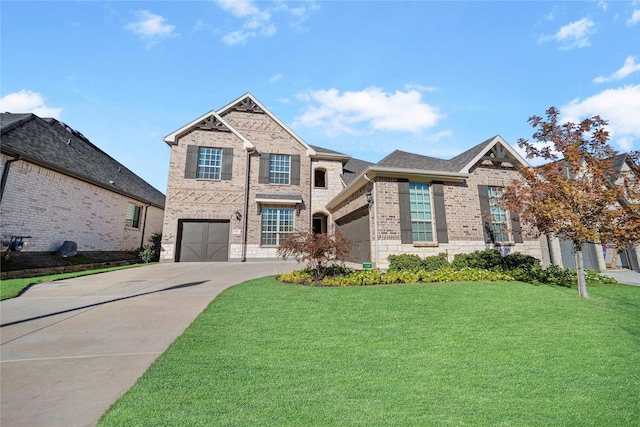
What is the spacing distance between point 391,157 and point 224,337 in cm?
986

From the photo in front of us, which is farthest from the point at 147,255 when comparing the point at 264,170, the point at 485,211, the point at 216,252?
the point at 485,211

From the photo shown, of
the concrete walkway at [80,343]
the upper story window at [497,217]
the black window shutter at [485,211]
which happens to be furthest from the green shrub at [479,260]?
the concrete walkway at [80,343]

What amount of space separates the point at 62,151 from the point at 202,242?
7726 mm

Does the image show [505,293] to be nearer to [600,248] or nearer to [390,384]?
[390,384]

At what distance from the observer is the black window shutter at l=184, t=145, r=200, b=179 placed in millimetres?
14727

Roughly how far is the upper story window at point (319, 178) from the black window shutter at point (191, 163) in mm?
7026

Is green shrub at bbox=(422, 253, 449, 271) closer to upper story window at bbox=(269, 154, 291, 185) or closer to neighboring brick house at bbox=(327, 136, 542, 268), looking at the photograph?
neighboring brick house at bbox=(327, 136, 542, 268)

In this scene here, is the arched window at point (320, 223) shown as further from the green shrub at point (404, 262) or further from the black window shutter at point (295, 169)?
the green shrub at point (404, 262)

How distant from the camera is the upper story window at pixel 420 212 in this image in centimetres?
1044

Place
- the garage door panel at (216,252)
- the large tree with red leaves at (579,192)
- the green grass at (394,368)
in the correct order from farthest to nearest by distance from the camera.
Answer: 1. the garage door panel at (216,252)
2. the large tree with red leaves at (579,192)
3. the green grass at (394,368)

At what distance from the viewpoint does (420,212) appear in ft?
34.9

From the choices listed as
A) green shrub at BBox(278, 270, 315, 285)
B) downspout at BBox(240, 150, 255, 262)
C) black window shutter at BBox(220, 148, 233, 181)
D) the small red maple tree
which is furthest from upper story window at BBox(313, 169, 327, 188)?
green shrub at BBox(278, 270, 315, 285)

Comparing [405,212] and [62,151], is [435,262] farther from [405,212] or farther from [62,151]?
[62,151]

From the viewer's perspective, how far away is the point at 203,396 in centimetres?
223
